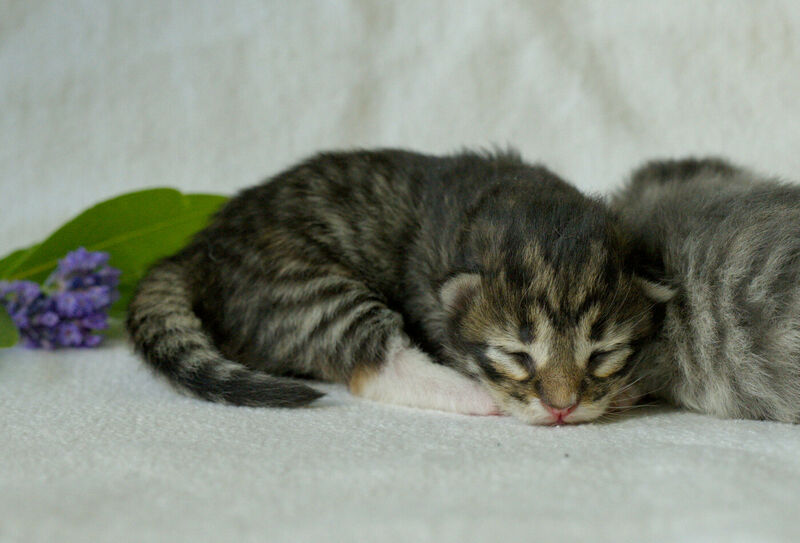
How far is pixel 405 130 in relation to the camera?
390 centimetres

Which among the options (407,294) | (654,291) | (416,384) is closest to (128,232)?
(407,294)

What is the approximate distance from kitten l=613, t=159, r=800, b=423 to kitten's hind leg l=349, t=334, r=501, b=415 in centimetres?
39

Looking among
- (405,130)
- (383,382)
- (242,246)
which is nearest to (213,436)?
(383,382)

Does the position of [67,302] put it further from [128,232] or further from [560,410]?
[560,410]

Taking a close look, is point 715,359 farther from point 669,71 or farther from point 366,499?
point 669,71

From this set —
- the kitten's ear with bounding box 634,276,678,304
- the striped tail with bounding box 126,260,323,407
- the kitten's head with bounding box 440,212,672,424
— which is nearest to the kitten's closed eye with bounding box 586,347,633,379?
the kitten's head with bounding box 440,212,672,424

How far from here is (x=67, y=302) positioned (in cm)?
285

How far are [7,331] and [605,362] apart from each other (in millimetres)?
1629

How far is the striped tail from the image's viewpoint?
7.19 feet

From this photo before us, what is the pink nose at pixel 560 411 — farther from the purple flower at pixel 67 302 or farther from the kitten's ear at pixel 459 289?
the purple flower at pixel 67 302

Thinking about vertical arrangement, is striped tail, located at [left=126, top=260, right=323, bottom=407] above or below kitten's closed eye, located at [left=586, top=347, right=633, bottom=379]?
below

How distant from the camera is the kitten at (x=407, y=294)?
207 centimetres

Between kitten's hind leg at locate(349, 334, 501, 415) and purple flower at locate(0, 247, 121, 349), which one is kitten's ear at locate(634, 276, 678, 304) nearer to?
kitten's hind leg at locate(349, 334, 501, 415)

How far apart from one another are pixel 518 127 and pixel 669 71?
65cm
